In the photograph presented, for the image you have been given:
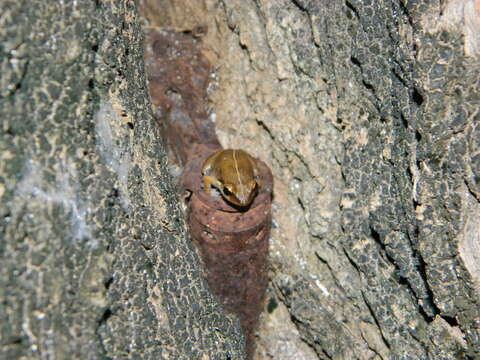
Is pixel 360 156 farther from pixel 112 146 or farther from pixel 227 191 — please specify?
pixel 112 146

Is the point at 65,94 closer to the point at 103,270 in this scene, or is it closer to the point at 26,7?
the point at 26,7

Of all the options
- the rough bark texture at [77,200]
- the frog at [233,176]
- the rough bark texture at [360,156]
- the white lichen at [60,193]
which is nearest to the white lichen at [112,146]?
the rough bark texture at [77,200]

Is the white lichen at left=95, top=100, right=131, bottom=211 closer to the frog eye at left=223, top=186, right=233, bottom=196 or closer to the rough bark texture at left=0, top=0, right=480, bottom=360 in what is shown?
the rough bark texture at left=0, top=0, right=480, bottom=360

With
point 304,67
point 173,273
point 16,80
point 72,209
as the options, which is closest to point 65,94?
point 16,80

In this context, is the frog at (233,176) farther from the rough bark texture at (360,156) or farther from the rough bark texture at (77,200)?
the rough bark texture at (77,200)

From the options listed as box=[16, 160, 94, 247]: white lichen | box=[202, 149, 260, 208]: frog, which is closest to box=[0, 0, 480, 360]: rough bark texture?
box=[16, 160, 94, 247]: white lichen
